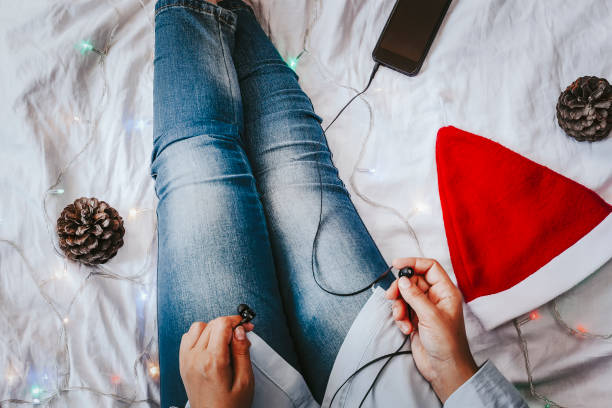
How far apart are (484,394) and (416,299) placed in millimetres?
151

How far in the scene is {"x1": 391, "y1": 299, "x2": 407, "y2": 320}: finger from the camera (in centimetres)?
58

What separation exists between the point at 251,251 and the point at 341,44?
610mm

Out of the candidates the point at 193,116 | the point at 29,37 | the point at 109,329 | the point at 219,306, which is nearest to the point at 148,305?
the point at 109,329

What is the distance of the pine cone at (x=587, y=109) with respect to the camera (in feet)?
2.42

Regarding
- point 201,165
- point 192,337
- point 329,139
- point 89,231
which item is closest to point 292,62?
point 329,139

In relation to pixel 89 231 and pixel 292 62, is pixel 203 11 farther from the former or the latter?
pixel 89 231

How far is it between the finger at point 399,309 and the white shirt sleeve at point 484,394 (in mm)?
123

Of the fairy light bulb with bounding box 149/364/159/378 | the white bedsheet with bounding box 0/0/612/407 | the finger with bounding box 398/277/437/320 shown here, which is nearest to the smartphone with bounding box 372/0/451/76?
the white bedsheet with bounding box 0/0/612/407

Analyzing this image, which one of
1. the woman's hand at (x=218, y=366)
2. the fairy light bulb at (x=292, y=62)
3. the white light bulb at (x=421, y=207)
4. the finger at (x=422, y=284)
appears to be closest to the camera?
the woman's hand at (x=218, y=366)

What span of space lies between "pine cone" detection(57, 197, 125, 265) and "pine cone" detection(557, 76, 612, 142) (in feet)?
3.22

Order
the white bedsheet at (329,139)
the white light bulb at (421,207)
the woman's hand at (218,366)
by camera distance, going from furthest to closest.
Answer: the white light bulb at (421,207) → the white bedsheet at (329,139) → the woman's hand at (218,366)

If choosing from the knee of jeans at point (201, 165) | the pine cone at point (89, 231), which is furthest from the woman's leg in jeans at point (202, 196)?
the pine cone at point (89, 231)

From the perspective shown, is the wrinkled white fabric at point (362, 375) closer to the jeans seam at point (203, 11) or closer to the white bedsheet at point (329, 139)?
the white bedsheet at point (329, 139)

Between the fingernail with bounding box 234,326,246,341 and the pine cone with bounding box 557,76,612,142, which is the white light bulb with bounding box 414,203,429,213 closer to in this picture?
the pine cone with bounding box 557,76,612,142
